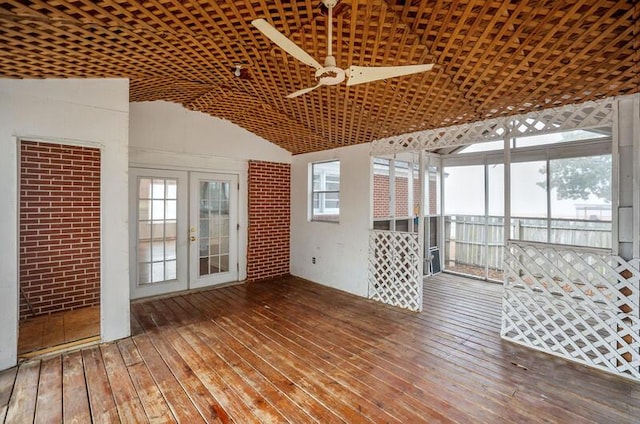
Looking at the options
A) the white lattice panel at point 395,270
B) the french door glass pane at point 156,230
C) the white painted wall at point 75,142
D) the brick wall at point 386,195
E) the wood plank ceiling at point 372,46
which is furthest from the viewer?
the brick wall at point 386,195

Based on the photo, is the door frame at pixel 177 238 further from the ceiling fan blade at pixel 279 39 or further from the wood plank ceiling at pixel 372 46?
the ceiling fan blade at pixel 279 39

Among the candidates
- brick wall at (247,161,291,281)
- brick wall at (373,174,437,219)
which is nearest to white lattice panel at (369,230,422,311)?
brick wall at (373,174,437,219)

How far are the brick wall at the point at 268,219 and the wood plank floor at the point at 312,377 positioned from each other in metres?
1.98

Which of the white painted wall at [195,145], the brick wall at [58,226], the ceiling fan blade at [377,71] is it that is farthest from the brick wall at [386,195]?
the brick wall at [58,226]

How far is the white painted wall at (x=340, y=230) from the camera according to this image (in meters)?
5.08

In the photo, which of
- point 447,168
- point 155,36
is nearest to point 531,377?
point 155,36

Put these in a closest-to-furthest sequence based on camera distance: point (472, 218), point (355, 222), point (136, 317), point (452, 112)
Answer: point (452, 112) → point (136, 317) → point (355, 222) → point (472, 218)

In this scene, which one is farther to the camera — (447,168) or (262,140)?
(447,168)

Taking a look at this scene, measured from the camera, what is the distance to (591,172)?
17.6 feet

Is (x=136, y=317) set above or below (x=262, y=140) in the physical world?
below

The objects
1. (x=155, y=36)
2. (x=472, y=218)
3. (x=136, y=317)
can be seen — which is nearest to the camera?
(x=155, y=36)

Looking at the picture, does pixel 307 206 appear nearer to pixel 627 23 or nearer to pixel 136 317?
pixel 136 317

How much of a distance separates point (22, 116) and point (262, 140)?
141 inches

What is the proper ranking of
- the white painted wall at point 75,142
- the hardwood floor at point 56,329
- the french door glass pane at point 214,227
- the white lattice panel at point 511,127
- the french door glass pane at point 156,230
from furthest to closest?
1. the french door glass pane at point 214,227
2. the french door glass pane at point 156,230
3. the hardwood floor at point 56,329
4. the white lattice panel at point 511,127
5. the white painted wall at point 75,142
